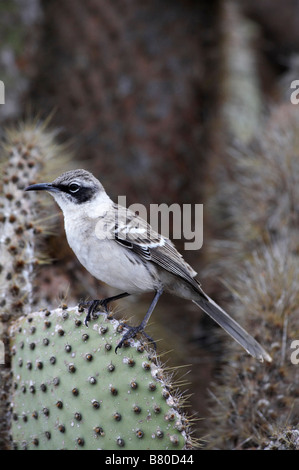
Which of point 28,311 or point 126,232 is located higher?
point 126,232

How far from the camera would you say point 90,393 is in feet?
8.58

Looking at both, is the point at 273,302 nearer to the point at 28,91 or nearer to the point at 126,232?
the point at 126,232

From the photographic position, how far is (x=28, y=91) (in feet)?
18.9

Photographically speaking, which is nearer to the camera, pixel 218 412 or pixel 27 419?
pixel 27 419

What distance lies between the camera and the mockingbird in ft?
9.50

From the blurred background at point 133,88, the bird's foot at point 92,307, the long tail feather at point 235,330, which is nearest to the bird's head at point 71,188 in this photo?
the bird's foot at point 92,307

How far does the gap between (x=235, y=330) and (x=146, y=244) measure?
77 centimetres

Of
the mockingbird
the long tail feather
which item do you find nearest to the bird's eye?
the mockingbird

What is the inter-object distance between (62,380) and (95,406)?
23 cm

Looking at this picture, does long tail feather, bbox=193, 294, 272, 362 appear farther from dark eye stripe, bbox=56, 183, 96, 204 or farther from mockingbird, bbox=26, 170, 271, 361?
dark eye stripe, bbox=56, 183, 96, 204

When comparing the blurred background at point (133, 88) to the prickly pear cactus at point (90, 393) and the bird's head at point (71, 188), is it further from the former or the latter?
the prickly pear cactus at point (90, 393)

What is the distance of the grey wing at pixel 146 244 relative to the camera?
300cm
